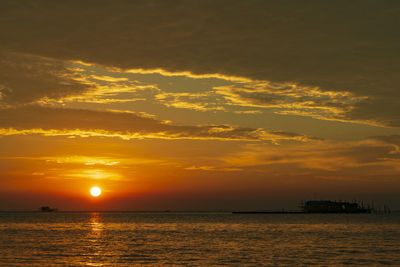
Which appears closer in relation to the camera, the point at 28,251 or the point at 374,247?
the point at 28,251

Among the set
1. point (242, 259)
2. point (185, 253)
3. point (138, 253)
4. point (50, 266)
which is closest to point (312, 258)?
point (242, 259)

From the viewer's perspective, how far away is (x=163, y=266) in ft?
174

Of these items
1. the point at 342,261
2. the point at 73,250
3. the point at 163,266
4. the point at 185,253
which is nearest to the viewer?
the point at 163,266

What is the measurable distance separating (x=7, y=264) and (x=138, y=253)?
764 inches

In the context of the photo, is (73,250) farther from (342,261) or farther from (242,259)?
(342,261)

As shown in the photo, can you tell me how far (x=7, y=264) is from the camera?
54.0 meters

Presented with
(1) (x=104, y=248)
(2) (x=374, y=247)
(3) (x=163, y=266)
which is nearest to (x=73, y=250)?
(1) (x=104, y=248)

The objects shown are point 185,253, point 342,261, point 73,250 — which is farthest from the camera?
point 73,250

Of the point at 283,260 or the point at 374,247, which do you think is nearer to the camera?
the point at 283,260

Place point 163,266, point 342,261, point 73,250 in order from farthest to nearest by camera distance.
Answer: point 73,250 → point 342,261 → point 163,266

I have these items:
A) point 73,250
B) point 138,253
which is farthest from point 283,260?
point 73,250

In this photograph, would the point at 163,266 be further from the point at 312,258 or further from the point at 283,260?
the point at 312,258

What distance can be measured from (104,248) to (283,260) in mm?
31830

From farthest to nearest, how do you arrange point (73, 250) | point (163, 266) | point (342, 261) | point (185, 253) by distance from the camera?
point (73, 250)
point (185, 253)
point (342, 261)
point (163, 266)
